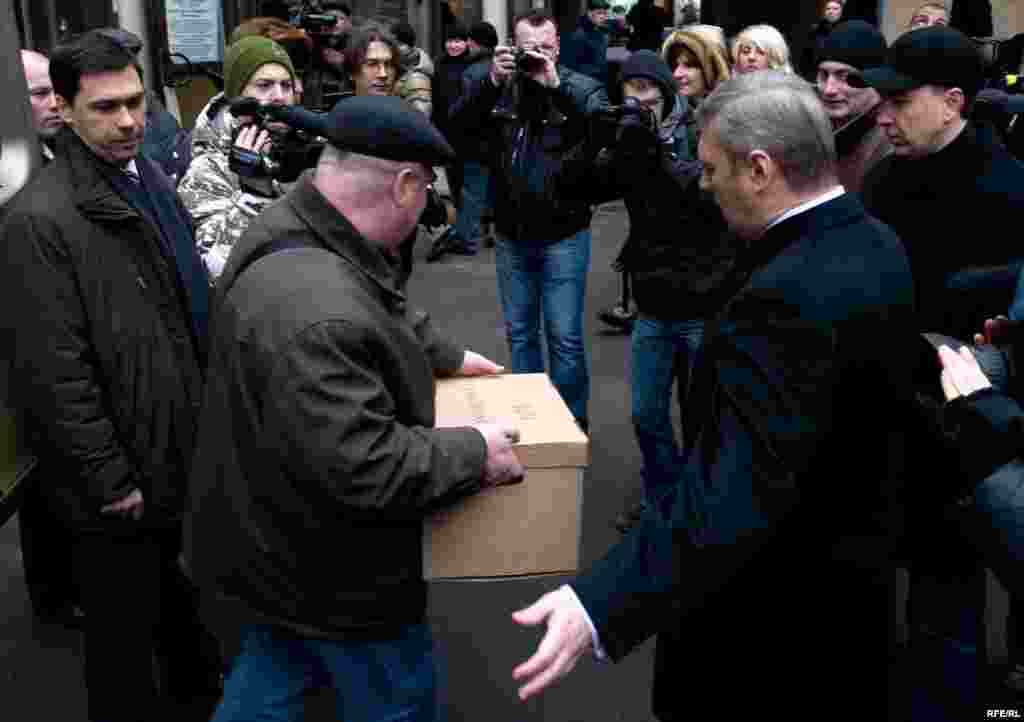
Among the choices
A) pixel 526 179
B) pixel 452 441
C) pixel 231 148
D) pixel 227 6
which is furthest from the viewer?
pixel 227 6

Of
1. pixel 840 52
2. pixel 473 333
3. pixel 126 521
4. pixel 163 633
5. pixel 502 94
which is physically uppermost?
pixel 840 52

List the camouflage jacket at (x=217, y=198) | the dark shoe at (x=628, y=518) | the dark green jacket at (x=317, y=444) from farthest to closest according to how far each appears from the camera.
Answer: the dark shoe at (x=628, y=518), the camouflage jacket at (x=217, y=198), the dark green jacket at (x=317, y=444)

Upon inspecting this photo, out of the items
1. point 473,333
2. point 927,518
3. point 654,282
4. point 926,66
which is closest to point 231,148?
point 654,282

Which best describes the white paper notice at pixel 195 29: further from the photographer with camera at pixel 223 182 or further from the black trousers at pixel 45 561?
the black trousers at pixel 45 561

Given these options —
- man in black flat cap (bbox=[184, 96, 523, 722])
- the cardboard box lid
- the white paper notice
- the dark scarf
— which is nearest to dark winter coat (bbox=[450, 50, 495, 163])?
the dark scarf

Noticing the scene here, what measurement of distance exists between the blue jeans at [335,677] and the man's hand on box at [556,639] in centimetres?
51

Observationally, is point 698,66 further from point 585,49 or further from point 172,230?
point 585,49

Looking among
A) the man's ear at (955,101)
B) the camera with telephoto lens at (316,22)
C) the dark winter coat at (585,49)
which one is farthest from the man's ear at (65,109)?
the dark winter coat at (585,49)

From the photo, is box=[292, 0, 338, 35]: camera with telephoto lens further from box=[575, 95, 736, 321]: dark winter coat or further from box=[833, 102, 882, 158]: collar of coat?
box=[833, 102, 882, 158]: collar of coat

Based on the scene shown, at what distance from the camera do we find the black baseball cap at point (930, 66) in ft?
11.9

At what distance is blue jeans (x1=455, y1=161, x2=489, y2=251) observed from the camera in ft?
34.5

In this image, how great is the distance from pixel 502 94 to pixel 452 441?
11.0 ft

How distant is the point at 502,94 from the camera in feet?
18.2

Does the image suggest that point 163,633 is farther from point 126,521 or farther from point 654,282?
point 654,282
